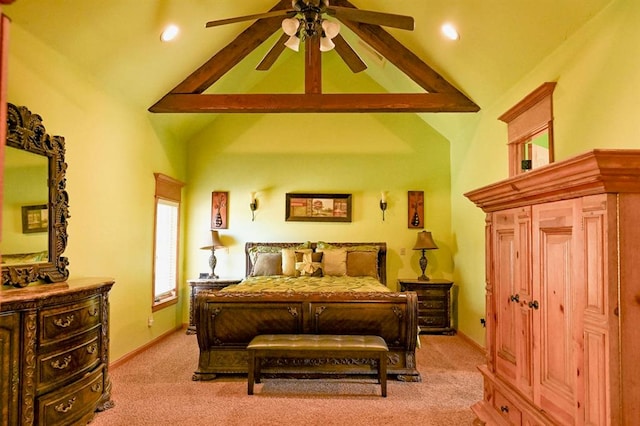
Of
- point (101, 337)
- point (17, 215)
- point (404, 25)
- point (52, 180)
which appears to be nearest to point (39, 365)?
point (101, 337)

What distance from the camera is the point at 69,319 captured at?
263 centimetres

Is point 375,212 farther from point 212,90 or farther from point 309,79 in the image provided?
point 212,90

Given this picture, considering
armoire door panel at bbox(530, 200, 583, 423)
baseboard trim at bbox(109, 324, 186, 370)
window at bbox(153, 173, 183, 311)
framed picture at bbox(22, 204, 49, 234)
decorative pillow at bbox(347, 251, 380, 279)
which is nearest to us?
armoire door panel at bbox(530, 200, 583, 423)

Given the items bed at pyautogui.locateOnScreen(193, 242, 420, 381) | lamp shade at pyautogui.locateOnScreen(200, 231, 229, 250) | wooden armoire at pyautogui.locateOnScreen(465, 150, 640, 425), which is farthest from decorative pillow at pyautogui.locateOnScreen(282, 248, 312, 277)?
wooden armoire at pyautogui.locateOnScreen(465, 150, 640, 425)

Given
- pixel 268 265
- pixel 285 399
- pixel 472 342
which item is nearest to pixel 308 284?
pixel 268 265

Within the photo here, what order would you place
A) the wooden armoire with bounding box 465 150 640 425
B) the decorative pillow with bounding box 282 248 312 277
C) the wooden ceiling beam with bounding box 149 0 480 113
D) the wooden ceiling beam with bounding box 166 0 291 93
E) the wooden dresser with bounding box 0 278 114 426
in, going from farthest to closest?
the decorative pillow with bounding box 282 248 312 277
the wooden ceiling beam with bounding box 166 0 291 93
the wooden ceiling beam with bounding box 149 0 480 113
the wooden dresser with bounding box 0 278 114 426
the wooden armoire with bounding box 465 150 640 425

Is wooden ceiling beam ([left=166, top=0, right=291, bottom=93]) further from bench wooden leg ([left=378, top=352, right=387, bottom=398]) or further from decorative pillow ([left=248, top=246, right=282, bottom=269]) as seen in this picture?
bench wooden leg ([left=378, top=352, right=387, bottom=398])

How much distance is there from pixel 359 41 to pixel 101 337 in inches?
169

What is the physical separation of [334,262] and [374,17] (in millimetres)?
3283

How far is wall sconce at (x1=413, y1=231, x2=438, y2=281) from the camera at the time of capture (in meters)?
5.57

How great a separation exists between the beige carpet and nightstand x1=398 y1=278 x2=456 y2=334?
1.26 meters

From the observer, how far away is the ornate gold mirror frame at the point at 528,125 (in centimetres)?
329

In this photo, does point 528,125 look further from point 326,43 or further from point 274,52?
point 274,52

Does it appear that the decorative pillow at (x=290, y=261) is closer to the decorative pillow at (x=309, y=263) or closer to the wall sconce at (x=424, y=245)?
the decorative pillow at (x=309, y=263)
